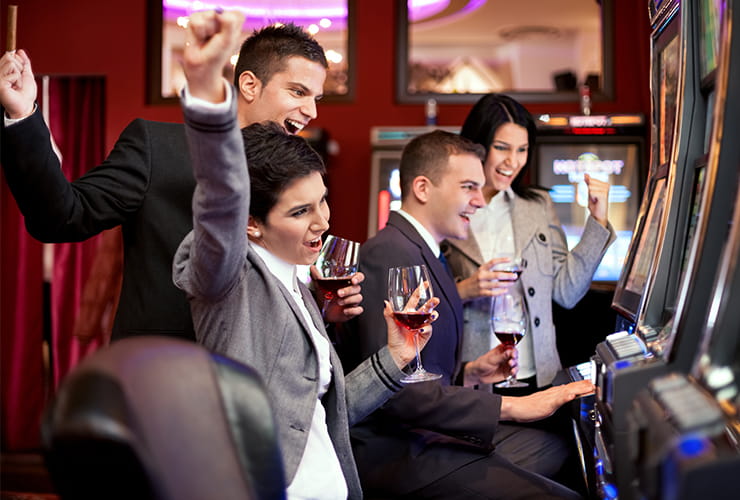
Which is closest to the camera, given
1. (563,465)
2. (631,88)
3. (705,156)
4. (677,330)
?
(677,330)

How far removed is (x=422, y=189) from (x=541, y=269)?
1.84 ft

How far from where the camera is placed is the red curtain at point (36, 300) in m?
5.27

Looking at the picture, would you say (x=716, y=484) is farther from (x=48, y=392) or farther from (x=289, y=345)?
(x=48, y=392)

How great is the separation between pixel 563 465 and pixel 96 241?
3.69 meters

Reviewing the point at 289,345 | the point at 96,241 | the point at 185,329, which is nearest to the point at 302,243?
the point at 289,345

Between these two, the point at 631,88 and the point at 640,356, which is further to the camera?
the point at 631,88

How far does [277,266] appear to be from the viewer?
A: 5.19 ft

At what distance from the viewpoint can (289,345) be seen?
1.46 metres

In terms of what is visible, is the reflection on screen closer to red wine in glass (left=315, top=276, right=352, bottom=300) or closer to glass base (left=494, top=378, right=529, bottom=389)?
glass base (left=494, top=378, right=529, bottom=389)

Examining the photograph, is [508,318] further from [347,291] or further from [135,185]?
[135,185]

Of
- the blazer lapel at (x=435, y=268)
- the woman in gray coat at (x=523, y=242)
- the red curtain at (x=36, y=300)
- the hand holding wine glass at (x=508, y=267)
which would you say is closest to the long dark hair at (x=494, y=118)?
the woman in gray coat at (x=523, y=242)

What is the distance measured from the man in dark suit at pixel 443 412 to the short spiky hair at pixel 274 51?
1.77ft

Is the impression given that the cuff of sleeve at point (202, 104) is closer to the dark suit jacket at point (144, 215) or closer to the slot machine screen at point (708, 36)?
the dark suit jacket at point (144, 215)

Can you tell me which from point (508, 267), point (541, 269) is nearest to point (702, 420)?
point (508, 267)
